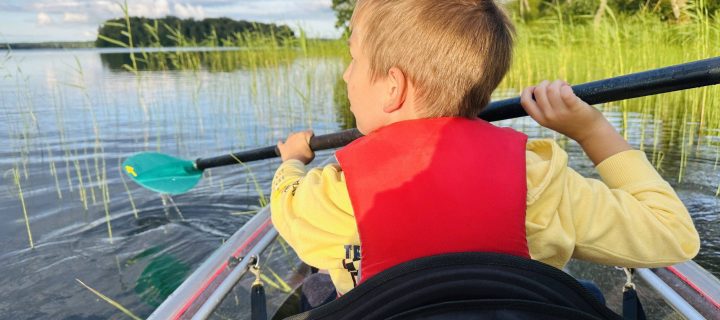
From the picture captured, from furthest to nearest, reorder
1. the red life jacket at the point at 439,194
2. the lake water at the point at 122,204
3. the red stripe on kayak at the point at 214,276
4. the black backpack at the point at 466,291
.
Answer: the lake water at the point at 122,204 → the red stripe on kayak at the point at 214,276 → the red life jacket at the point at 439,194 → the black backpack at the point at 466,291

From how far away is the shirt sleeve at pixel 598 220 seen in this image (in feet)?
3.51

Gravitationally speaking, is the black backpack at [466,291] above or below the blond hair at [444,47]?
below

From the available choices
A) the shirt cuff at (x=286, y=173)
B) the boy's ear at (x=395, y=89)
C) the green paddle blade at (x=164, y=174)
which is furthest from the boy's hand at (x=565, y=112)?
the green paddle blade at (x=164, y=174)

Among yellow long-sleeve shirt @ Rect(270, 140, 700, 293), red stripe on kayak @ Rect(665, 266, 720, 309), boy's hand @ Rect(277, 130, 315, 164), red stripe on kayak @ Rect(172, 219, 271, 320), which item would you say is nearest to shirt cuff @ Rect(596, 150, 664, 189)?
yellow long-sleeve shirt @ Rect(270, 140, 700, 293)

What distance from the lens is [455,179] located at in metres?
1.01

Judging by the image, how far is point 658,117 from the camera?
6441 millimetres

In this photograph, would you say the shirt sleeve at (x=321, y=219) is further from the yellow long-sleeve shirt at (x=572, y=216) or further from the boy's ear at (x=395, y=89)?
the boy's ear at (x=395, y=89)

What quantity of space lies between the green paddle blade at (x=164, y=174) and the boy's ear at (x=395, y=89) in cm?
288

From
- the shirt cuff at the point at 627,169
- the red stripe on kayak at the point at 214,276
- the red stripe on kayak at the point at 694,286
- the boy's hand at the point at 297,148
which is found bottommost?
the red stripe on kayak at the point at 694,286

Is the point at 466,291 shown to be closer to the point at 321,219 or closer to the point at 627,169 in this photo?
the point at 321,219

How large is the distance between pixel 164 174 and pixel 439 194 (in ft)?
10.8

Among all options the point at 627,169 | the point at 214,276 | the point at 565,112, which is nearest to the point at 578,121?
the point at 565,112

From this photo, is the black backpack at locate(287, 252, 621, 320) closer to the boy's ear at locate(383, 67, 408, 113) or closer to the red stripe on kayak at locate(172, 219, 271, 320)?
the boy's ear at locate(383, 67, 408, 113)

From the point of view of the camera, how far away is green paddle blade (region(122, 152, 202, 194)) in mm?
3871
